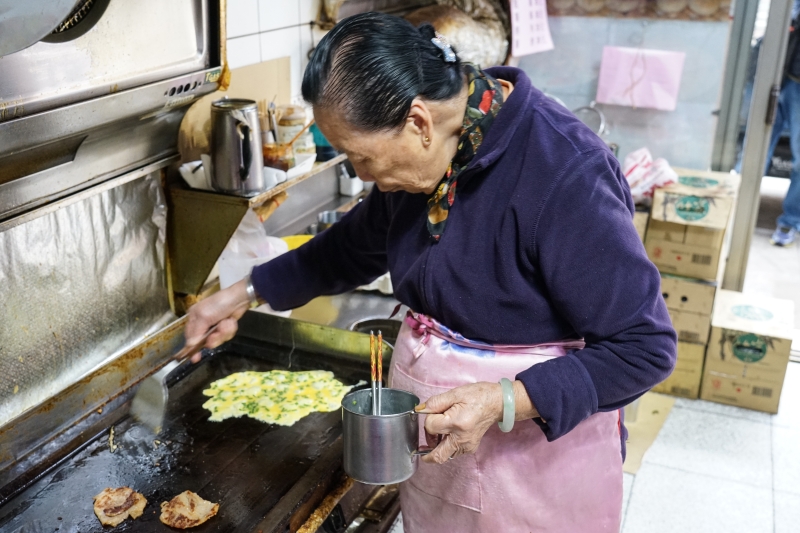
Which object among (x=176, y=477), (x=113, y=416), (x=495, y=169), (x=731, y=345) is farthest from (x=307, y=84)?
(x=731, y=345)

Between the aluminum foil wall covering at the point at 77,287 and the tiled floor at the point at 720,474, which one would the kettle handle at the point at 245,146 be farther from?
the tiled floor at the point at 720,474

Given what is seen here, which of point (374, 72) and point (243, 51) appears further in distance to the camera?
point (243, 51)

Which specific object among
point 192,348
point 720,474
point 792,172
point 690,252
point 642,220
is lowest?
point 720,474

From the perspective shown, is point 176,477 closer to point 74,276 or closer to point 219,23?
point 74,276

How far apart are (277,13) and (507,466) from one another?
1.94m

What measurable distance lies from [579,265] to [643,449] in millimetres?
2412

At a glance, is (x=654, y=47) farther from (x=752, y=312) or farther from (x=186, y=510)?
(x=186, y=510)

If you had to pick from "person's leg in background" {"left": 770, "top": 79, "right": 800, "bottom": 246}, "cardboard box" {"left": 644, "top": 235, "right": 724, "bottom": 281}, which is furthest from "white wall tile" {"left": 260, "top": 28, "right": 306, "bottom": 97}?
"person's leg in background" {"left": 770, "top": 79, "right": 800, "bottom": 246}

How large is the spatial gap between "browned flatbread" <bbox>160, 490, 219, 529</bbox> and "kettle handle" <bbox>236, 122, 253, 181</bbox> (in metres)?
0.98

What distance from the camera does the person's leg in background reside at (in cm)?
491

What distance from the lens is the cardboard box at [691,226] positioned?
12.0 ft

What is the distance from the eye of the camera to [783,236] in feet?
19.3

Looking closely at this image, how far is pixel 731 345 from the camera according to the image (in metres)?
3.81

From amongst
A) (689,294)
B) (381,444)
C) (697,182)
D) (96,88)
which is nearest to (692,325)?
(689,294)
